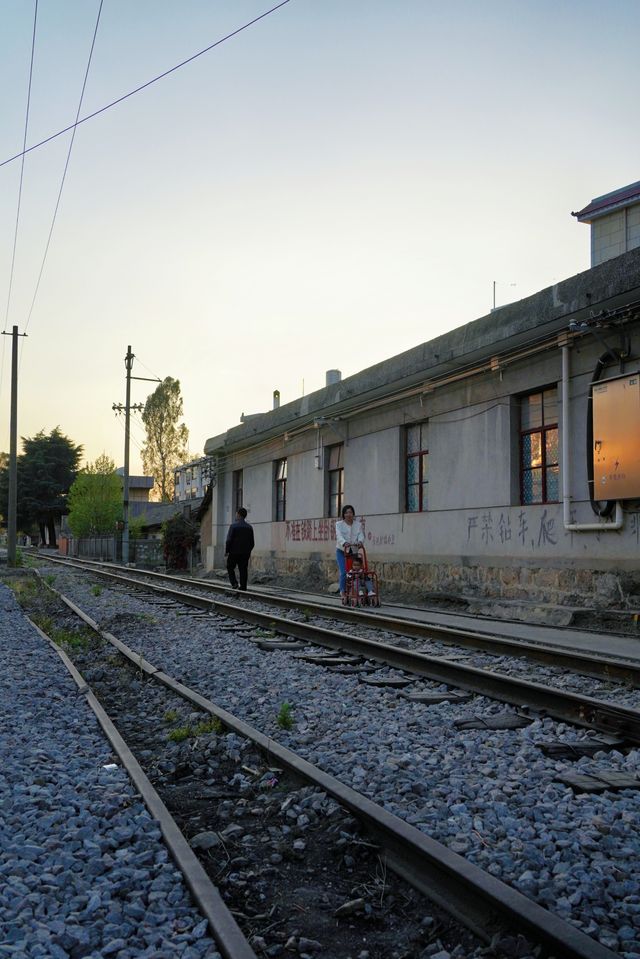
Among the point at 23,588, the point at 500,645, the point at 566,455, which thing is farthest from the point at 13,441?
the point at 500,645

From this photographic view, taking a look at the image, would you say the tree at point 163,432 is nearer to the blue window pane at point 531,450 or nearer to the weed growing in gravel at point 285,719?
the blue window pane at point 531,450

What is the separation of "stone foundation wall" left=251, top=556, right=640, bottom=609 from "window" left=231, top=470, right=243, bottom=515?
7991 mm

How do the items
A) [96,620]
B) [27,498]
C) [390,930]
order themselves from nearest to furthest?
1. [390,930]
2. [96,620]
3. [27,498]

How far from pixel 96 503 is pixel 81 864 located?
5677 centimetres

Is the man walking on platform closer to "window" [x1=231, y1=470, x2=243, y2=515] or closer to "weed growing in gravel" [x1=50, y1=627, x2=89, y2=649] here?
"weed growing in gravel" [x1=50, y1=627, x2=89, y2=649]

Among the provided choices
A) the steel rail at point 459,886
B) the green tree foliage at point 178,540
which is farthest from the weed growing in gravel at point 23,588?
the steel rail at point 459,886

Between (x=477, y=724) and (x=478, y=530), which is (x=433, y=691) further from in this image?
(x=478, y=530)

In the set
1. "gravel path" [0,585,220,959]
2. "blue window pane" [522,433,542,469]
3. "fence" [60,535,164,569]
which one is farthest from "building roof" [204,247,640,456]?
"fence" [60,535,164,569]

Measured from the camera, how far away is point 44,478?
8031 cm

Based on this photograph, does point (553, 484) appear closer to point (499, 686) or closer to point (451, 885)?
point (499, 686)

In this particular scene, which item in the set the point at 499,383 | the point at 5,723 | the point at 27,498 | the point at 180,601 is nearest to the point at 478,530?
the point at 499,383

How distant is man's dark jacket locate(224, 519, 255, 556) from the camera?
17375 mm

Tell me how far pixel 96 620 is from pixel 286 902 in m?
10.4

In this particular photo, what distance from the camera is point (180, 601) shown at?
52.1ft
